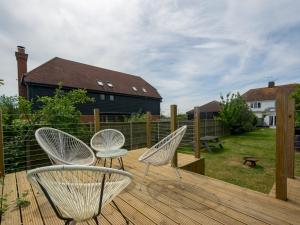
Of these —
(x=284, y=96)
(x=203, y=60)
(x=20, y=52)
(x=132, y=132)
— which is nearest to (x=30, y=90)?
(x=20, y=52)

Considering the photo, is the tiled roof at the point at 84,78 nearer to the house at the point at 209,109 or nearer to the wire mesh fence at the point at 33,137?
the house at the point at 209,109

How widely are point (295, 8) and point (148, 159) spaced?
5381mm

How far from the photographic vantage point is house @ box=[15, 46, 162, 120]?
40.7ft

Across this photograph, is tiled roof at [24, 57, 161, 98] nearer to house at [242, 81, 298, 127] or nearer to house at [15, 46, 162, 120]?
house at [15, 46, 162, 120]

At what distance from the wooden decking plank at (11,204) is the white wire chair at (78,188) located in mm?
977

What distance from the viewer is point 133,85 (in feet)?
65.3

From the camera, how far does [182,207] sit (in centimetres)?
196

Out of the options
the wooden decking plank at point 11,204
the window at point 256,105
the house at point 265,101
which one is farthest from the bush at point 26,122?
the window at point 256,105

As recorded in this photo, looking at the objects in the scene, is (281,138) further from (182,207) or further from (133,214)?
(133,214)

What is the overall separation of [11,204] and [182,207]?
6.30 feet

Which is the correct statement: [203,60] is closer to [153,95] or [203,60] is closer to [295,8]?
[295,8]

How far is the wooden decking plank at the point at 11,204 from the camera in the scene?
1714 mm

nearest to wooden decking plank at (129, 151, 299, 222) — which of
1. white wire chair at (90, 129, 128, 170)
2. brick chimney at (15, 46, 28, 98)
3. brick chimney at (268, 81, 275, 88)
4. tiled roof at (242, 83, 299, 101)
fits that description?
white wire chair at (90, 129, 128, 170)

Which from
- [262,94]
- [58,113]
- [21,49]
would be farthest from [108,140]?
[262,94]
